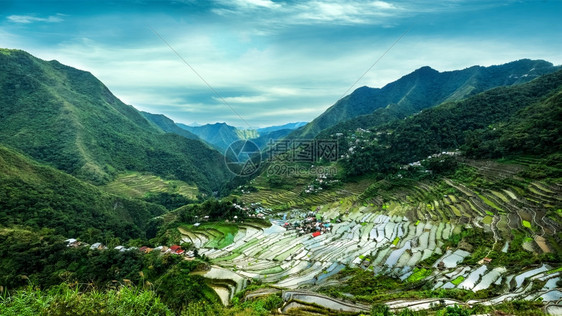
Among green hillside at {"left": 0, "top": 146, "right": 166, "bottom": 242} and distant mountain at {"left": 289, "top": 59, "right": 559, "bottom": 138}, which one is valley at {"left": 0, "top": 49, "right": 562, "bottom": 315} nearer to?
green hillside at {"left": 0, "top": 146, "right": 166, "bottom": 242}

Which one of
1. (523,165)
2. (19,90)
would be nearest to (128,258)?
(523,165)

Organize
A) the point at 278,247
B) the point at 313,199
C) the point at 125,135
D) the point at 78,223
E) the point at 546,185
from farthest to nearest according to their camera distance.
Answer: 1. the point at 125,135
2. the point at 313,199
3. the point at 78,223
4. the point at 278,247
5. the point at 546,185

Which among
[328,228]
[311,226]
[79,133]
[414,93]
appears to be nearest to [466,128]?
[328,228]

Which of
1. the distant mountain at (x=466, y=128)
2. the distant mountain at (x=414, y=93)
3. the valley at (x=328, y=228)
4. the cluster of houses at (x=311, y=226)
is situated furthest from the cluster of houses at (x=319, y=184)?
the distant mountain at (x=414, y=93)

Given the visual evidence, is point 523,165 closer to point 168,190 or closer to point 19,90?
point 168,190

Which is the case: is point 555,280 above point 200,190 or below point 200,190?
above

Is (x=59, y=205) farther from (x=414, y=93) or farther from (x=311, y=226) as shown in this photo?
(x=414, y=93)
